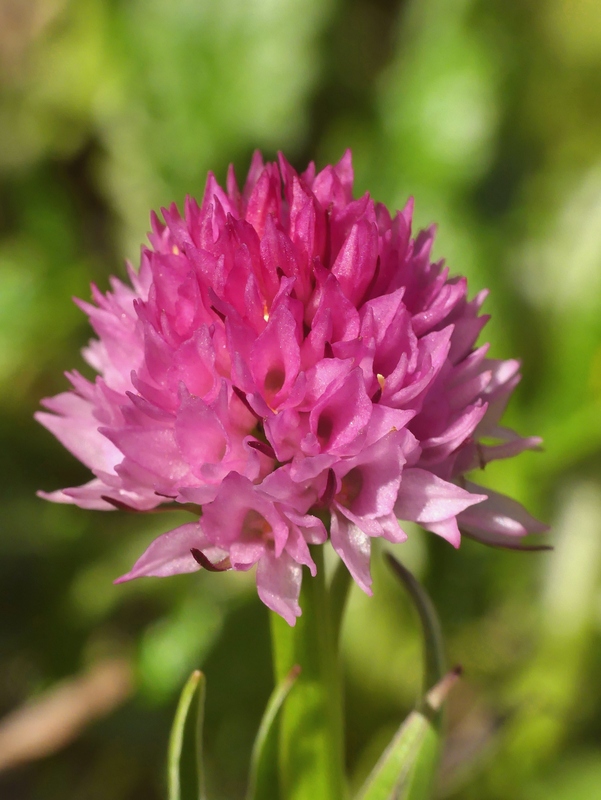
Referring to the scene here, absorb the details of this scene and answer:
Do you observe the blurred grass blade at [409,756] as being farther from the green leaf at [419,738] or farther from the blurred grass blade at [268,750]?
the blurred grass blade at [268,750]

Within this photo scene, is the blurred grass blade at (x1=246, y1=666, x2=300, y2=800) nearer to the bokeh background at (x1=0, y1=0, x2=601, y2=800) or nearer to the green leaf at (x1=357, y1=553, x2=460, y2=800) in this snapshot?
the green leaf at (x1=357, y1=553, x2=460, y2=800)

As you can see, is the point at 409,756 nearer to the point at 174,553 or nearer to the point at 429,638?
the point at 429,638

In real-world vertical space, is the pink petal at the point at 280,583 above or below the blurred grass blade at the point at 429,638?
above

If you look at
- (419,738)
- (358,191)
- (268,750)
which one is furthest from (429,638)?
(358,191)

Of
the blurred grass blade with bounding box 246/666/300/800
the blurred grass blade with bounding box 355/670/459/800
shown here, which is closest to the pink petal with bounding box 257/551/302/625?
the blurred grass blade with bounding box 246/666/300/800

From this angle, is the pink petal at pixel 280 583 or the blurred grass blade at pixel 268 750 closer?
the pink petal at pixel 280 583

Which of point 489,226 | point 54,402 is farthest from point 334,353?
point 489,226

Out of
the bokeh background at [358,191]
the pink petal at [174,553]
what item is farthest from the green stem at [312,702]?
the bokeh background at [358,191]
